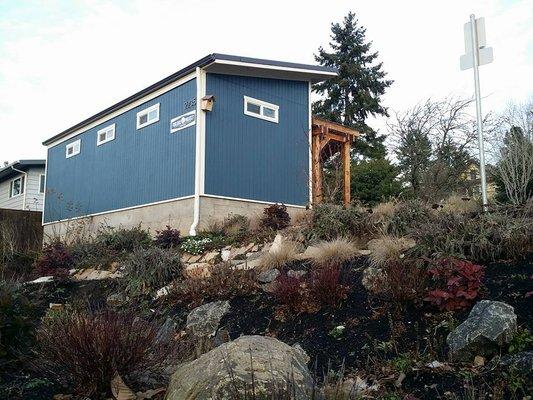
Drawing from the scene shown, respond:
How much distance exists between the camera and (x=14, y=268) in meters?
12.5

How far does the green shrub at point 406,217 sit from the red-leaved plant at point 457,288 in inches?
84.9

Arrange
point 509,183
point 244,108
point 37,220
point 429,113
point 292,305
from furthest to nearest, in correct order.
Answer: point 37,220 < point 429,113 < point 244,108 < point 509,183 < point 292,305

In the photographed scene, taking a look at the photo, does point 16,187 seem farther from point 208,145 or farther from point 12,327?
point 12,327

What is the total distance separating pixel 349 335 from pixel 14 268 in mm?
10015

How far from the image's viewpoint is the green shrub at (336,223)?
803 centimetres

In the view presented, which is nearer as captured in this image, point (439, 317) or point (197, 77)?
point (439, 317)

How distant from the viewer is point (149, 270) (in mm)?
8508

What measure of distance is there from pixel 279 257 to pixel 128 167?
9682 mm

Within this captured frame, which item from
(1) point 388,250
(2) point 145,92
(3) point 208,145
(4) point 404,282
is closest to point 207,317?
(1) point 388,250

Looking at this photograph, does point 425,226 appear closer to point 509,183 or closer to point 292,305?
point 292,305

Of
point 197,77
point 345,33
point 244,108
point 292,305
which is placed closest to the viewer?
point 292,305

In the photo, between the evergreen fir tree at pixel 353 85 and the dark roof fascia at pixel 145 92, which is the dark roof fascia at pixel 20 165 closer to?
the dark roof fascia at pixel 145 92

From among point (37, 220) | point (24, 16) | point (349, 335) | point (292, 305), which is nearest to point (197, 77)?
point (24, 16)

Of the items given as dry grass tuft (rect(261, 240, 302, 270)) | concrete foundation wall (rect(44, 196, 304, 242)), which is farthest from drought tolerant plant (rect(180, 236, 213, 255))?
dry grass tuft (rect(261, 240, 302, 270))
